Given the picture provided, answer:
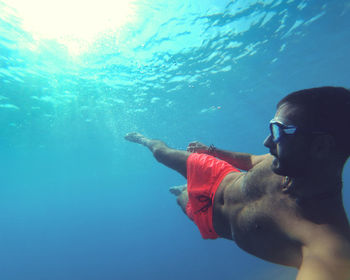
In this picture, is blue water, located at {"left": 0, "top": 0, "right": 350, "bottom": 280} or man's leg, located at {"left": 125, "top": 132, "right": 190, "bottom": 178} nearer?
man's leg, located at {"left": 125, "top": 132, "right": 190, "bottom": 178}

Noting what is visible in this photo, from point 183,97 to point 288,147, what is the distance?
74.7 feet

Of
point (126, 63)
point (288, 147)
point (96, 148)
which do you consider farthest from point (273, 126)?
point (96, 148)

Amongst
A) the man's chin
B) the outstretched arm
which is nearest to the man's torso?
the man's chin

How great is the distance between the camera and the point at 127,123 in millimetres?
28328

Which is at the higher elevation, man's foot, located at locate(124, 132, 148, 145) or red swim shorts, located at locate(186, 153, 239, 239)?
man's foot, located at locate(124, 132, 148, 145)

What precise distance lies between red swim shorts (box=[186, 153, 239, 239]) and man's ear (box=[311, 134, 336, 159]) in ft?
5.16

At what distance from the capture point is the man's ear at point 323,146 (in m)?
1.76

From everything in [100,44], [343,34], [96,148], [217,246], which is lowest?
[217,246]

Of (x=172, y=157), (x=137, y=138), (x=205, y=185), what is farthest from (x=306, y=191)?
(x=137, y=138)

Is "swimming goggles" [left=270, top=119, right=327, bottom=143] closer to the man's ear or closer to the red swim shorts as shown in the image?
the man's ear

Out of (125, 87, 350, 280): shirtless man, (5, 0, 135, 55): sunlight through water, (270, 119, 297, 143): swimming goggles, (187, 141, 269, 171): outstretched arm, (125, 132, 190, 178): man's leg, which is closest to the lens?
(125, 87, 350, 280): shirtless man

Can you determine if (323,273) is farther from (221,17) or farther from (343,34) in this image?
(343,34)

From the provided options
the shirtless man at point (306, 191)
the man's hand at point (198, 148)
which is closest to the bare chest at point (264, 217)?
the shirtless man at point (306, 191)

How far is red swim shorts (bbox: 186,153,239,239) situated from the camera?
3150 millimetres
